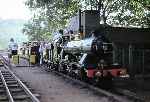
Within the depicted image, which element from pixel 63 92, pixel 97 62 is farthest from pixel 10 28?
pixel 63 92

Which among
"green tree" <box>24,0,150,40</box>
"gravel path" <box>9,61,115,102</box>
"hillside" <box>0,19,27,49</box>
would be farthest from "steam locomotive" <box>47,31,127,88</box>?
"hillside" <box>0,19,27,49</box>

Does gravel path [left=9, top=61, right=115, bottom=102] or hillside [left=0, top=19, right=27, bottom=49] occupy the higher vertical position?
hillside [left=0, top=19, right=27, bottom=49]

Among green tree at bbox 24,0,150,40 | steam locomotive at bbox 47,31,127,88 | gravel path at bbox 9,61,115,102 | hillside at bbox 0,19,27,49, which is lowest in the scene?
gravel path at bbox 9,61,115,102

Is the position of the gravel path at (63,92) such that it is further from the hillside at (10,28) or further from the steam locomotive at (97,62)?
the hillside at (10,28)

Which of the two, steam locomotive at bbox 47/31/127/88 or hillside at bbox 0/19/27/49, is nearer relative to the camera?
steam locomotive at bbox 47/31/127/88

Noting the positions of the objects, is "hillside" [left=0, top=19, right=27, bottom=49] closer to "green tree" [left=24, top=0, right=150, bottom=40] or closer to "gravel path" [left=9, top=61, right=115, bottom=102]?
"green tree" [left=24, top=0, right=150, bottom=40]

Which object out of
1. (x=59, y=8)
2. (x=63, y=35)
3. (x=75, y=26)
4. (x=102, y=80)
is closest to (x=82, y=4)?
(x=59, y=8)

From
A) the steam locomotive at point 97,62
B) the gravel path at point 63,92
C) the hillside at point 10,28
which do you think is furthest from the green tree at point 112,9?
the hillside at point 10,28

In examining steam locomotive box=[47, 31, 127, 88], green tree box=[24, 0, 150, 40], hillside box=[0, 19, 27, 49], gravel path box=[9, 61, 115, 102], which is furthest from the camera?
hillside box=[0, 19, 27, 49]

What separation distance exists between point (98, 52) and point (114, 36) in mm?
6599

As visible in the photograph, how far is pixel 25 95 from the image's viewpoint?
13750 millimetres

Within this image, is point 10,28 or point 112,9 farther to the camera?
point 10,28

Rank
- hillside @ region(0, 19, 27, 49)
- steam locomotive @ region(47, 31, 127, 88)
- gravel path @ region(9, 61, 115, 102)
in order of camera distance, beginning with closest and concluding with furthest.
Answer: gravel path @ region(9, 61, 115, 102) < steam locomotive @ region(47, 31, 127, 88) < hillside @ region(0, 19, 27, 49)

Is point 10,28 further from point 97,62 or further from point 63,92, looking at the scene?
point 63,92
